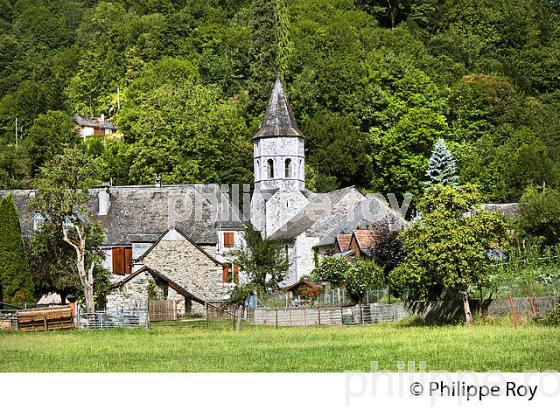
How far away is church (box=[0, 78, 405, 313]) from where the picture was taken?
204 ft

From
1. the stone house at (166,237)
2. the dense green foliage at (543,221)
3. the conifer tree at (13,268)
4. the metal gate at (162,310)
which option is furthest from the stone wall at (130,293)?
the dense green foliage at (543,221)

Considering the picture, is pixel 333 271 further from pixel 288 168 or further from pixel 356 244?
pixel 288 168

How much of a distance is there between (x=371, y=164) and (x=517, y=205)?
13.5m

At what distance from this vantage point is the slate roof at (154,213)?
67188 millimetres

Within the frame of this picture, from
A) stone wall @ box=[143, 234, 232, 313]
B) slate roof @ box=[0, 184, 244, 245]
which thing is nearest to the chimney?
slate roof @ box=[0, 184, 244, 245]

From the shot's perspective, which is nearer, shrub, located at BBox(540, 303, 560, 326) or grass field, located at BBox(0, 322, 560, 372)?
grass field, located at BBox(0, 322, 560, 372)

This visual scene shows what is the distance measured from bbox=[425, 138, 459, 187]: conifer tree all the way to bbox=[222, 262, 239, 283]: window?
18.1 m

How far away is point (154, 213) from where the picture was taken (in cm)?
6862

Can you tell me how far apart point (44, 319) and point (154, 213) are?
66.7 feet

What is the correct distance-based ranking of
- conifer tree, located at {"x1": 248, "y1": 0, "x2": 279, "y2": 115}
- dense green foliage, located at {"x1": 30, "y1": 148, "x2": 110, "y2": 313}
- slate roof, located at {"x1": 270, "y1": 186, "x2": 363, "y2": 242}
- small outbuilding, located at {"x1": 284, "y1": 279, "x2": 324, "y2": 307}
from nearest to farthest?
small outbuilding, located at {"x1": 284, "y1": 279, "x2": 324, "y2": 307}
dense green foliage, located at {"x1": 30, "y1": 148, "x2": 110, "y2": 313}
slate roof, located at {"x1": 270, "y1": 186, "x2": 363, "y2": 242}
conifer tree, located at {"x1": 248, "y1": 0, "x2": 279, "y2": 115}

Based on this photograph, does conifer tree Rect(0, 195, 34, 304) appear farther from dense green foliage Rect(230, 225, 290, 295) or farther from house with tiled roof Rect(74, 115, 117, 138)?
house with tiled roof Rect(74, 115, 117, 138)

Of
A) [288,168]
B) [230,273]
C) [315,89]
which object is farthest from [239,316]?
[315,89]

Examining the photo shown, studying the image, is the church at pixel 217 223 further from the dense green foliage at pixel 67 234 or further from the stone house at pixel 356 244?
the dense green foliage at pixel 67 234

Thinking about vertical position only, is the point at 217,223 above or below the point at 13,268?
above
